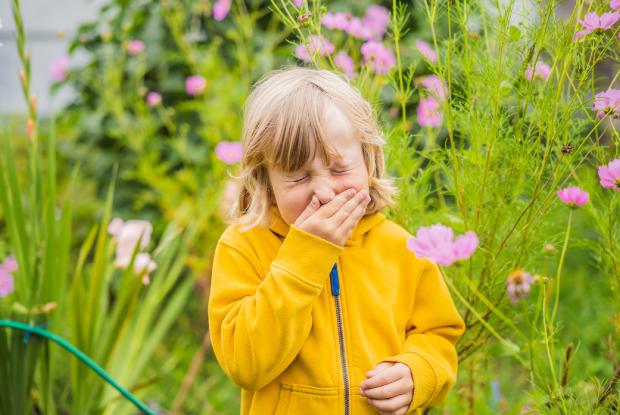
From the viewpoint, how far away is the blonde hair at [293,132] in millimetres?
1184

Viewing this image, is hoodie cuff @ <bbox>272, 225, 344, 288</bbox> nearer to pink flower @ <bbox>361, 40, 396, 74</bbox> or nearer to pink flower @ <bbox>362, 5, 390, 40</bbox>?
pink flower @ <bbox>361, 40, 396, 74</bbox>

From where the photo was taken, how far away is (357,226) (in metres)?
1.33

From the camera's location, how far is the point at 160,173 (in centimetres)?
323

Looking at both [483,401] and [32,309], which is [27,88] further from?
[483,401]

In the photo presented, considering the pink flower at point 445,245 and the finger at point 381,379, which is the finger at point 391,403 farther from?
the pink flower at point 445,245

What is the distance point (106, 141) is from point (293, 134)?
2.64m

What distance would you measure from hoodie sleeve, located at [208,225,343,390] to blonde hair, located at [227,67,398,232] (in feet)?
0.44

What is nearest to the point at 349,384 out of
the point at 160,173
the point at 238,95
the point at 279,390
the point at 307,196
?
the point at 279,390

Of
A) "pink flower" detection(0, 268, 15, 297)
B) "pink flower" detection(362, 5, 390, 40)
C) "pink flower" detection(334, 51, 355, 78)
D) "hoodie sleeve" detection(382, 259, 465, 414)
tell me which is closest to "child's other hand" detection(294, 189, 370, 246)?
"hoodie sleeve" detection(382, 259, 465, 414)

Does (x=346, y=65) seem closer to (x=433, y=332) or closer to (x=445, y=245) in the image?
(x=433, y=332)

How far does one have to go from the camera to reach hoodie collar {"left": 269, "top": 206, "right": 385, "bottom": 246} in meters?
1.29

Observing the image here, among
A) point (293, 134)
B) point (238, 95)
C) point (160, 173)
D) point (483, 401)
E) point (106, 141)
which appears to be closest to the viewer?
point (293, 134)

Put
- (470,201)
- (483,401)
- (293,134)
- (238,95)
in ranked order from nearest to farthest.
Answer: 1. (293,134)
2. (470,201)
3. (483,401)
4. (238,95)

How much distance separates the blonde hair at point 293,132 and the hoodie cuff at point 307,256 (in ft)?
0.38
